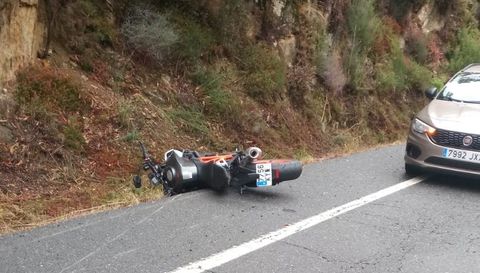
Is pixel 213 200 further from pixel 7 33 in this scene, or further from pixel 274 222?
pixel 7 33

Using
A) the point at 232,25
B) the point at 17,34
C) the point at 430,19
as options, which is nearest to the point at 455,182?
the point at 232,25

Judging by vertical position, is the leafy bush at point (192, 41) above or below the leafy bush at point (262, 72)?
above

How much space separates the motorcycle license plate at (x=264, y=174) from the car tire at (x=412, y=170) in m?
2.51

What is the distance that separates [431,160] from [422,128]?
47 centimetres

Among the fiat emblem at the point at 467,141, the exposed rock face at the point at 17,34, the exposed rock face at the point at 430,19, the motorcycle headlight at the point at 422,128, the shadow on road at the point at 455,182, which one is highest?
the exposed rock face at the point at 430,19

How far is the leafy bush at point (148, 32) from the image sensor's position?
9.29 metres

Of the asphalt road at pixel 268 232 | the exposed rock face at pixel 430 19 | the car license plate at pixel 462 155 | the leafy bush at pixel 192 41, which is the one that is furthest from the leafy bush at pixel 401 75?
the asphalt road at pixel 268 232

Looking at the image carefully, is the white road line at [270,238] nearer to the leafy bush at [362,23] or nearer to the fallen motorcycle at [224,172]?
the fallen motorcycle at [224,172]

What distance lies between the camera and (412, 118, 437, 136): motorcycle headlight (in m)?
7.88

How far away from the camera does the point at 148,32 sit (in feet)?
30.4

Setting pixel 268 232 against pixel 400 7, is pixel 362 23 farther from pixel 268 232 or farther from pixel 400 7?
pixel 268 232

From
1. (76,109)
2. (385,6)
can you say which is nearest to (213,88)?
(76,109)

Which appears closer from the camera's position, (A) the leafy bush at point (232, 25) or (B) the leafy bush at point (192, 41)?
(B) the leafy bush at point (192, 41)

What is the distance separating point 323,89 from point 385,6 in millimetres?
5135
